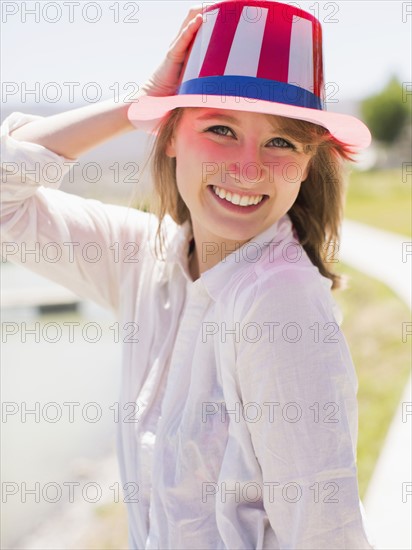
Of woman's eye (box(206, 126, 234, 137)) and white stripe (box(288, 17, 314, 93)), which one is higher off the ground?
white stripe (box(288, 17, 314, 93))

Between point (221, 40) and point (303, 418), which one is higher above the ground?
point (221, 40)

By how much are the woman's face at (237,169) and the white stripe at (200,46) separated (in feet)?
0.30

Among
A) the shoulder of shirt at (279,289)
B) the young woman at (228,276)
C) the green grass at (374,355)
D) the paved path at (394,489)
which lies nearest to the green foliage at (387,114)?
the green grass at (374,355)

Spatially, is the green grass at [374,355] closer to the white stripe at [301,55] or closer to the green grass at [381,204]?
the white stripe at [301,55]

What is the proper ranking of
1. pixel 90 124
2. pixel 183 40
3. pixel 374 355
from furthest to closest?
1. pixel 374 355
2. pixel 90 124
3. pixel 183 40

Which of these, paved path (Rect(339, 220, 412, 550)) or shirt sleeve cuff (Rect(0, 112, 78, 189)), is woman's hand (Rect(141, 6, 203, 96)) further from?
paved path (Rect(339, 220, 412, 550))

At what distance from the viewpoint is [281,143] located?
1491 mm

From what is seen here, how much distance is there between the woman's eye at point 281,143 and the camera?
1.48 metres

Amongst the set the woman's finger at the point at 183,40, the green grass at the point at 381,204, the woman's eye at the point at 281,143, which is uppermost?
the green grass at the point at 381,204

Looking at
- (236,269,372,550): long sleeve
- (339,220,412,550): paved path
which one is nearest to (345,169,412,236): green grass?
(339,220,412,550): paved path

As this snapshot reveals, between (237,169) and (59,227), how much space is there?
55 centimetres

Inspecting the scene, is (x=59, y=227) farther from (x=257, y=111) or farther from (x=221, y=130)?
(x=257, y=111)

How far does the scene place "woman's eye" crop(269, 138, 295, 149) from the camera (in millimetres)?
1484

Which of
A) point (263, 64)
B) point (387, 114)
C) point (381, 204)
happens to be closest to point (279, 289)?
point (263, 64)
